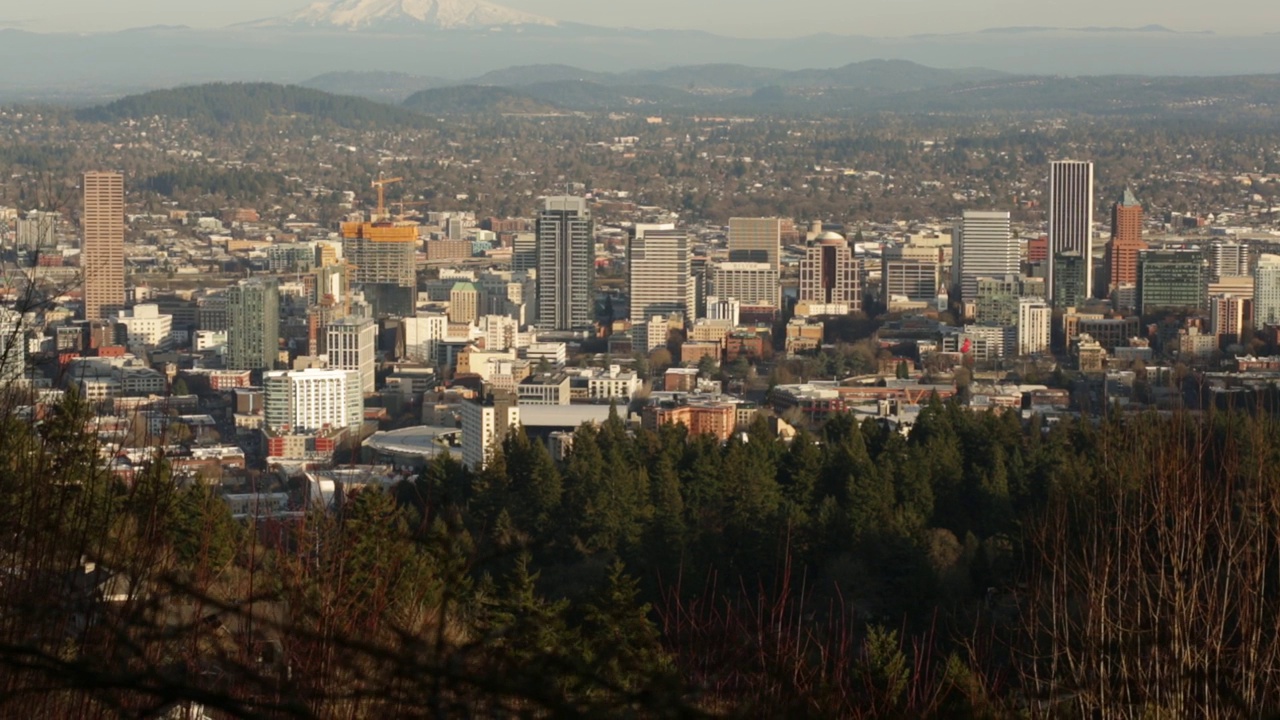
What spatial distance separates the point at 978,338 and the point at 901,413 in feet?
18.9

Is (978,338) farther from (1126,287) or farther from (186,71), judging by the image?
(186,71)

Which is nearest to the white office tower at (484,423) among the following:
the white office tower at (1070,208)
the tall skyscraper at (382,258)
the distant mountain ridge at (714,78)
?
the tall skyscraper at (382,258)

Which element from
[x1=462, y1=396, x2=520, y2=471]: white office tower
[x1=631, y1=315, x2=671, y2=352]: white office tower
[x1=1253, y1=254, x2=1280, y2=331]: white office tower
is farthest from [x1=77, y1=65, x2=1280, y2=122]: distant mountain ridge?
[x1=462, y1=396, x2=520, y2=471]: white office tower

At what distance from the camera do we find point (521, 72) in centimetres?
7388

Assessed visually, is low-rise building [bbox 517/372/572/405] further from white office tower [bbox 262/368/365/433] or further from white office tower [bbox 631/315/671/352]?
white office tower [bbox 631/315/671/352]

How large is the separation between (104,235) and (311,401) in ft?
32.0

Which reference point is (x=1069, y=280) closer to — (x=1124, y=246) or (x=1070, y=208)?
(x=1124, y=246)

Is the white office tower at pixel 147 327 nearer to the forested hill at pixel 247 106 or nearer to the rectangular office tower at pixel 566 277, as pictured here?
the rectangular office tower at pixel 566 277

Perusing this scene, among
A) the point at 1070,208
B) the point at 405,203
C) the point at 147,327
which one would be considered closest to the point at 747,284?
the point at 1070,208

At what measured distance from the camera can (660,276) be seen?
2491 centimetres

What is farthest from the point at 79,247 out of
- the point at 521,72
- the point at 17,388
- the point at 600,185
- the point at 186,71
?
the point at 521,72

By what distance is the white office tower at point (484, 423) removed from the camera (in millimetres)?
14477

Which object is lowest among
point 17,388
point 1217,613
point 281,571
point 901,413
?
point 901,413

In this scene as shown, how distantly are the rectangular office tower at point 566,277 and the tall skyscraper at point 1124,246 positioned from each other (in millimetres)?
6538
